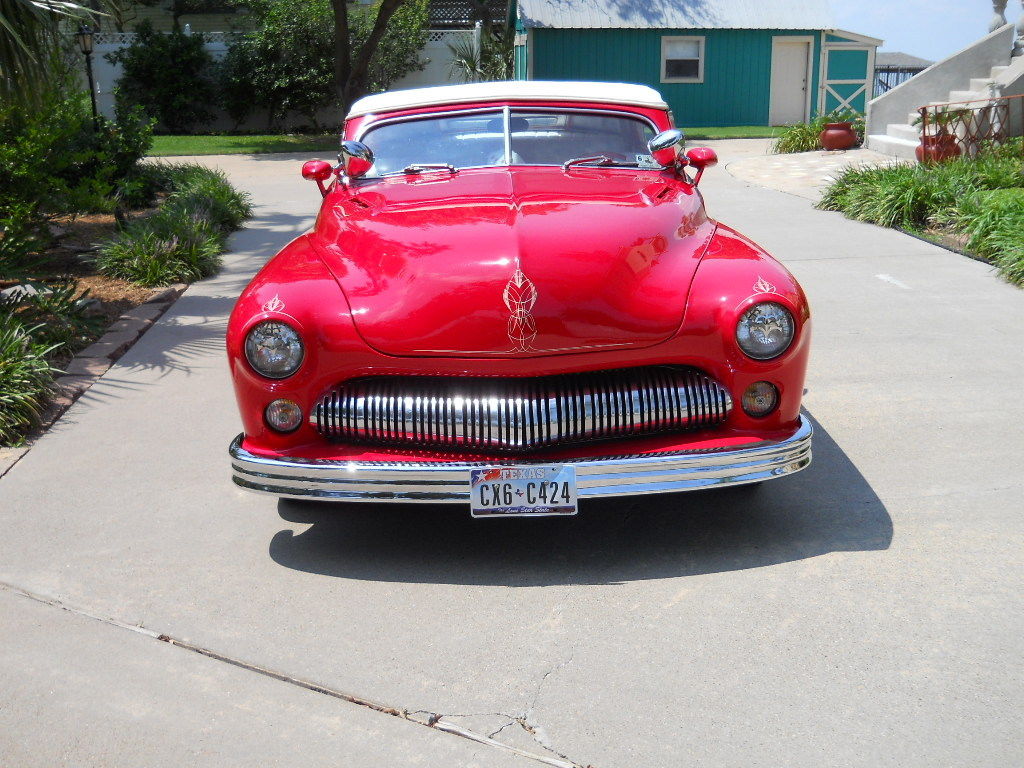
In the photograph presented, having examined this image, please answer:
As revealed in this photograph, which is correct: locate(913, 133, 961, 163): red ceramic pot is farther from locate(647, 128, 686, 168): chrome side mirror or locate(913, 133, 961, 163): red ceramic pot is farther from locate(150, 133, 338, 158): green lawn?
locate(150, 133, 338, 158): green lawn

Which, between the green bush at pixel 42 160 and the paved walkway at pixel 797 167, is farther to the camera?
the paved walkway at pixel 797 167

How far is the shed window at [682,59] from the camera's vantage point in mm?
25453

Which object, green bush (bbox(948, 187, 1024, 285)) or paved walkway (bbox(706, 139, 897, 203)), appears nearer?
green bush (bbox(948, 187, 1024, 285))

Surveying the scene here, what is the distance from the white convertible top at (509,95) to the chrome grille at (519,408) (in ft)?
6.71

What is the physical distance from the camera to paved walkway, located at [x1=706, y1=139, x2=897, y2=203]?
13.7 m

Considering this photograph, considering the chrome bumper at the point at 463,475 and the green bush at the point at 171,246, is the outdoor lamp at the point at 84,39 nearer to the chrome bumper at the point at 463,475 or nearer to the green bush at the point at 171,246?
the green bush at the point at 171,246

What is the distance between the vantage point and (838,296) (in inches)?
300

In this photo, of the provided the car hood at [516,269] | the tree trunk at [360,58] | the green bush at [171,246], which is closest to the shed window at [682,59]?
the tree trunk at [360,58]

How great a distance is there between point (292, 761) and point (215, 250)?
7.21 metres

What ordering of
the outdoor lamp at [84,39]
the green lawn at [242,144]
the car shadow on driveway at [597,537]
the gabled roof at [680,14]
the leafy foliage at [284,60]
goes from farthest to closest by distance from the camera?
the gabled roof at [680,14] → the leafy foliage at [284,60] → the green lawn at [242,144] → the outdoor lamp at [84,39] → the car shadow on driveway at [597,537]

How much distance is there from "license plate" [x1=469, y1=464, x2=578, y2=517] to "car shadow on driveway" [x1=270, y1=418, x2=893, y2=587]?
343 millimetres

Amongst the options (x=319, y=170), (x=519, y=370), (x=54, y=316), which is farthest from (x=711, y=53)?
(x=519, y=370)

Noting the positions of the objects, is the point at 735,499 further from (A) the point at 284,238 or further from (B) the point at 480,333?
(A) the point at 284,238

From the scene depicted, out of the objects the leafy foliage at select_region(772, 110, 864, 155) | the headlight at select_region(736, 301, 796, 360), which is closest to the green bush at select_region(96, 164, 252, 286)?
the headlight at select_region(736, 301, 796, 360)
